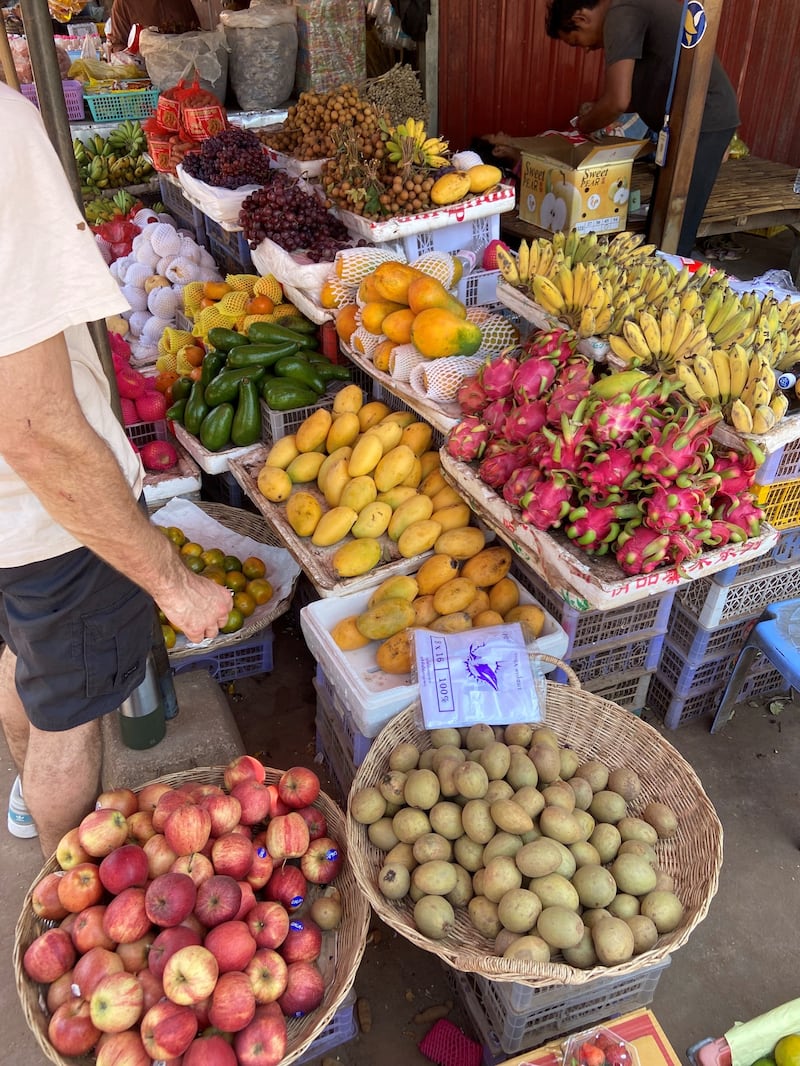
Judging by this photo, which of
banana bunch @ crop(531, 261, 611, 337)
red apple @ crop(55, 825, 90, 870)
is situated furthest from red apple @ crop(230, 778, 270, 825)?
banana bunch @ crop(531, 261, 611, 337)

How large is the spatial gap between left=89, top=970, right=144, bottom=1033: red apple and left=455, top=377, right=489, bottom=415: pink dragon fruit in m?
1.85

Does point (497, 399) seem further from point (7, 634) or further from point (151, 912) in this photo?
point (151, 912)

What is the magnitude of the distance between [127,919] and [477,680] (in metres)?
1.07

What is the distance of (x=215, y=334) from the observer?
362cm

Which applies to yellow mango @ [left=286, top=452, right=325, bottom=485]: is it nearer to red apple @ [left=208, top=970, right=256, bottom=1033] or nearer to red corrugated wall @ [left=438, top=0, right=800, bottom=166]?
red apple @ [left=208, top=970, right=256, bottom=1033]

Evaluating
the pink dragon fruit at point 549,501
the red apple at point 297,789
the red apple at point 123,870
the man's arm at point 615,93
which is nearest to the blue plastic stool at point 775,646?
the pink dragon fruit at point 549,501

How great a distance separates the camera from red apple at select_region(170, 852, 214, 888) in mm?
1791

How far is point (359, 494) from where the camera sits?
279 centimetres

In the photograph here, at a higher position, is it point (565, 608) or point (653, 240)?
point (653, 240)

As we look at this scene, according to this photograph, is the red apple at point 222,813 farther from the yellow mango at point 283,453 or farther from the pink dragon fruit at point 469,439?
the yellow mango at point 283,453

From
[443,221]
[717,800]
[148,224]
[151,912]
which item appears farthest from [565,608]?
[148,224]

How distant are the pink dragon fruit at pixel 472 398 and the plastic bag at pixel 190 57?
13.5ft

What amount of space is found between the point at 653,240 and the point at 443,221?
1034 mm

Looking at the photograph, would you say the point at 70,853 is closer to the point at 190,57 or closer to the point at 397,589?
the point at 397,589
